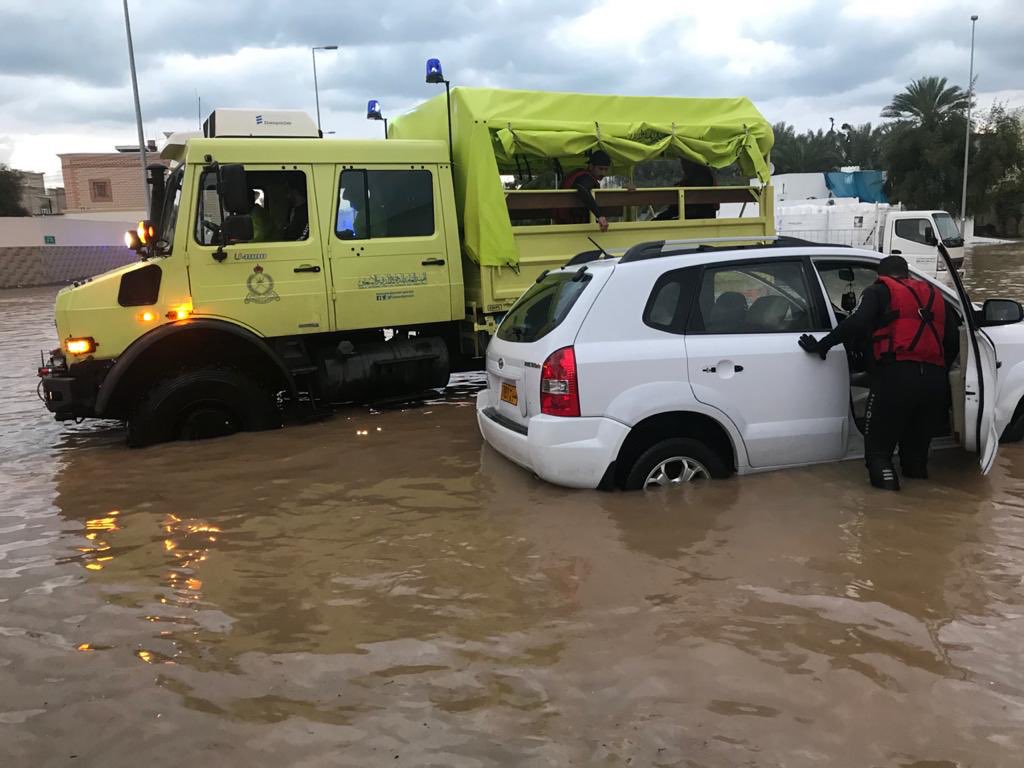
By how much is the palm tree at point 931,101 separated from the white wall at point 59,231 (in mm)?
42508

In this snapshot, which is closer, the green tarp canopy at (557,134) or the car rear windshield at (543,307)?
the car rear windshield at (543,307)

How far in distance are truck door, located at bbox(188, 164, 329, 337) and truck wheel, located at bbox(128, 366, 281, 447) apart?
49cm

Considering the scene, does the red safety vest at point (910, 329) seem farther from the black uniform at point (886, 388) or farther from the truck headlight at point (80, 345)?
the truck headlight at point (80, 345)

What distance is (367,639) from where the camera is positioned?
137 inches

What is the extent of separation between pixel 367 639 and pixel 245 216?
409 centimetres

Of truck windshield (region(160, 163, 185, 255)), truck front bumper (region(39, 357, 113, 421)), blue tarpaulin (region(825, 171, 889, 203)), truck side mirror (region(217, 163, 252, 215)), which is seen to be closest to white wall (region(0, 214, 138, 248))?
truck windshield (region(160, 163, 185, 255))

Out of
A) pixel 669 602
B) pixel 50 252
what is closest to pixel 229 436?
pixel 669 602

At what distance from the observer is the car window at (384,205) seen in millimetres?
7086

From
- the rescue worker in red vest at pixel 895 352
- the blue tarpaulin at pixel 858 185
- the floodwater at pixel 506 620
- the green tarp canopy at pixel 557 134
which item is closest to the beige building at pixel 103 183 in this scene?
the blue tarpaulin at pixel 858 185

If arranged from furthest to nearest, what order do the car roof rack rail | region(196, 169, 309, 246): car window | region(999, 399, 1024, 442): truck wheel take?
1. region(196, 169, 309, 246): car window
2. region(999, 399, 1024, 442): truck wheel
3. the car roof rack rail

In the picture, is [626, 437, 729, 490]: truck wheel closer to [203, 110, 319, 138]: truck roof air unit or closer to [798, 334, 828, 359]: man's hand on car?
[798, 334, 828, 359]: man's hand on car

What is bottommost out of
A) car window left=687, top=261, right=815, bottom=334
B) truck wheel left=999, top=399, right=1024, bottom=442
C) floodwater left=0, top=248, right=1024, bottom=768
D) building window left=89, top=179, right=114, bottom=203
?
floodwater left=0, top=248, right=1024, bottom=768

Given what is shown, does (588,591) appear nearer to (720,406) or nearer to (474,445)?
(720,406)

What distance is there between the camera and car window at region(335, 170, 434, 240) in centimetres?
709
